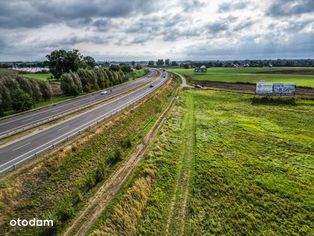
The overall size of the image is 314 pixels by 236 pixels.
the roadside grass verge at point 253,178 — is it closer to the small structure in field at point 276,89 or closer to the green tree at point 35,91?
the small structure in field at point 276,89

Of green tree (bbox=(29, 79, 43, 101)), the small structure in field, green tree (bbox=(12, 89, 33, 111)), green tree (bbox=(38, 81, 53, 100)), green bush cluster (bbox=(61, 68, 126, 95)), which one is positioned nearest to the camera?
green tree (bbox=(12, 89, 33, 111))

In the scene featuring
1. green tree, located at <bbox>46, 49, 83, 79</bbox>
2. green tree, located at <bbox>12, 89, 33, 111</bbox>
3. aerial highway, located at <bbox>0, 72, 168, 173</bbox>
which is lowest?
aerial highway, located at <bbox>0, 72, 168, 173</bbox>

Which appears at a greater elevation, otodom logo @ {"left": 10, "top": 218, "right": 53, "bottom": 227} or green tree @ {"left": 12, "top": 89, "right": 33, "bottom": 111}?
green tree @ {"left": 12, "top": 89, "right": 33, "bottom": 111}

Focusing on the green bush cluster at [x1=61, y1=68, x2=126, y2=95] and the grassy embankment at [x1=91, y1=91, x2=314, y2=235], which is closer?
the grassy embankment at [x1=91, y1=91, x2=314, y2=235]

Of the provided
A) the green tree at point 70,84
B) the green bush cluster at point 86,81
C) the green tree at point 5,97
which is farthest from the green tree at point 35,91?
the green bush cluster at point 86,81

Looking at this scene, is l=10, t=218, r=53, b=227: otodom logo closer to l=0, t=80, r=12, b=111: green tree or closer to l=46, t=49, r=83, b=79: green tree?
l=0, t=80, r=12, b=111: green tree

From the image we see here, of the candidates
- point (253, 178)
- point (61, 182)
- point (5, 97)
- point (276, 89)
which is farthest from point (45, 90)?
point (276, 89)

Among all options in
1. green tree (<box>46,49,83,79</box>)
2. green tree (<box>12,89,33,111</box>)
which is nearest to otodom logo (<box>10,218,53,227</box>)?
green tree (<box>12,89,33,111</box>)
